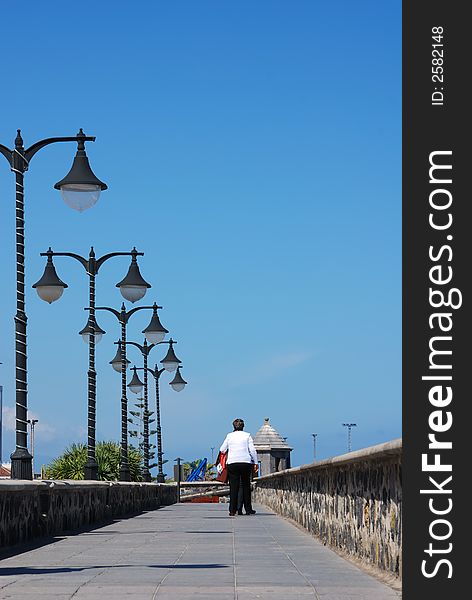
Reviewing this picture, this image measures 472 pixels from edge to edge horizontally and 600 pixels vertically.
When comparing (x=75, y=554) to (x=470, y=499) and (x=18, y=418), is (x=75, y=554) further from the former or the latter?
(x=470, y=499)

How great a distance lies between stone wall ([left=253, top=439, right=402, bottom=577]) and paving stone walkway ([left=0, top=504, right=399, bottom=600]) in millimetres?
202

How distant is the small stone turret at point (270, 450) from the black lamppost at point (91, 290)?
40441 mm

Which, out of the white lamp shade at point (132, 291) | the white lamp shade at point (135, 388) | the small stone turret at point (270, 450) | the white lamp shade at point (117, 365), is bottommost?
the small stone turret at point (270, 450)

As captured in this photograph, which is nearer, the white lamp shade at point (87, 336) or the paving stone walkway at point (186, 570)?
the paving stone walkway at point (186, 570)

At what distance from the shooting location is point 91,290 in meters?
26.4

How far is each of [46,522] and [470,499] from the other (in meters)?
10.2

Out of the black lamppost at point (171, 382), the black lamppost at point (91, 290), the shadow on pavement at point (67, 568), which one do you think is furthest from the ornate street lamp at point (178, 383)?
the shadow on pavement at point (67, 568)

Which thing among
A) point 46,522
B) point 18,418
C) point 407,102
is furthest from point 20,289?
point 407,102

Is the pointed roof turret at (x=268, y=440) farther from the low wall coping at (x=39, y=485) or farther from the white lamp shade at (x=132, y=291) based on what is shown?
the low wall coping at (x=39, y=485)

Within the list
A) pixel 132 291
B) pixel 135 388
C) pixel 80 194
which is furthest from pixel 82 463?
pixel 80 194

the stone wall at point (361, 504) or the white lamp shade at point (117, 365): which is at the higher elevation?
the white lamp shade at point (117, 365)

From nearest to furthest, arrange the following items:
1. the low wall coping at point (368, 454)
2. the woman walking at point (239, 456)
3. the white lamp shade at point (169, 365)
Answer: the low wall coping at point (368, 454)
the woman walking at point (239, 456)
the white lamp shade at point (169, 365)

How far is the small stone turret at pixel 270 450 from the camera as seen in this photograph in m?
69.0

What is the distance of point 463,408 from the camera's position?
6.82m
